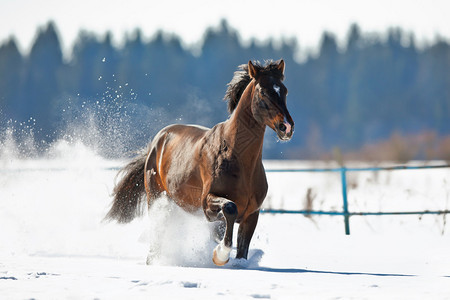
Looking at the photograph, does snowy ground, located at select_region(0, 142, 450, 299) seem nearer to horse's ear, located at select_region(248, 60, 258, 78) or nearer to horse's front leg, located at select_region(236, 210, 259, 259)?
horse's front leg, located at select_region(236, 210, 259, 259)

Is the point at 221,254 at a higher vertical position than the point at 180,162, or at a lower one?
lower

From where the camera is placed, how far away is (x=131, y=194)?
285 inches

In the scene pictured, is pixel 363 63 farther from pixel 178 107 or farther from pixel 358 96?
pixel 178 107

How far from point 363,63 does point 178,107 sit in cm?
3190

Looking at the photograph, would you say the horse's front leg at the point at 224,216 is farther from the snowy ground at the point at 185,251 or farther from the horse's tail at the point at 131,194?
the horse's tail at the point at 131,194

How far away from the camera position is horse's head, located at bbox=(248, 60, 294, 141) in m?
4.73

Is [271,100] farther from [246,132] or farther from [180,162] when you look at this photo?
[180,162]

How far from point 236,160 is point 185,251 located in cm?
141

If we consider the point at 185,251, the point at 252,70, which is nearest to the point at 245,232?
the point at 185,251

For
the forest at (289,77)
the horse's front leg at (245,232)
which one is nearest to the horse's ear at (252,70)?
the horse's front leg at (245,232)

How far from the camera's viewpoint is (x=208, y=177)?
5.22 m

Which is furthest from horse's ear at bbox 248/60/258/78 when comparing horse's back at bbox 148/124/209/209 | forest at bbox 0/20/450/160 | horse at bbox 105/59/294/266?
forest at bbox 0/20/450/160

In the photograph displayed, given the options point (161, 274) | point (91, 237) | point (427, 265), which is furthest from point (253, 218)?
point (91, 237)

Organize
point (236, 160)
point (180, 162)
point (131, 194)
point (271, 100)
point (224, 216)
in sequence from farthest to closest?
point (131, 194) < point (180, 162) < point (236, 160) < point (271, 100) < point (224, 216)
